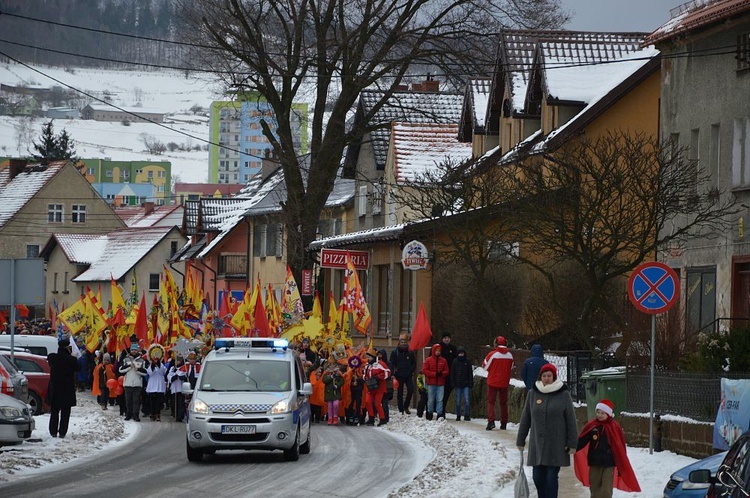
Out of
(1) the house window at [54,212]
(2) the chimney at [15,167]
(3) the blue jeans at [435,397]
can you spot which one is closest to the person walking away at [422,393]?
(3) the blue jeans at [435,397]

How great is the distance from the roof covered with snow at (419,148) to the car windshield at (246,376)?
88.6 feet

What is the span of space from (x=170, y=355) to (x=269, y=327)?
18.1 ft

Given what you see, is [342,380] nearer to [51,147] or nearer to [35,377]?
[35,377]

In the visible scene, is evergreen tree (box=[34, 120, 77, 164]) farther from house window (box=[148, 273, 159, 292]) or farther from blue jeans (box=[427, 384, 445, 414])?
blue jeans (box=[427, 384, 445, 414])

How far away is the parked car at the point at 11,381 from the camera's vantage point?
2459 centimetres

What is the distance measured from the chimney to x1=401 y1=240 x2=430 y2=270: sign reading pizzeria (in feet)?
258

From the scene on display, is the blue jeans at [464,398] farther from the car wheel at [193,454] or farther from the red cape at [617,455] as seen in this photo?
the red cape at [617,455]

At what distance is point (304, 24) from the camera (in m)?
44.8

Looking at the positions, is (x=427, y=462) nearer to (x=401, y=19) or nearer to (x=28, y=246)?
(x=401, y=19)

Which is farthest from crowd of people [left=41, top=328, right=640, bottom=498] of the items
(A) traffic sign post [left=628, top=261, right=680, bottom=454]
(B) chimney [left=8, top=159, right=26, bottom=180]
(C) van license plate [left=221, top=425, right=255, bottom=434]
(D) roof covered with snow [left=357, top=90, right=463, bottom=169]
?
(B) chimney [left=8, top=159, right=26, bottom=180]

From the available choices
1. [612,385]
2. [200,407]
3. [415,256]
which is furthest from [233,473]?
[415,256]

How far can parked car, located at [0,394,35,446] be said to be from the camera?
21.0 meters

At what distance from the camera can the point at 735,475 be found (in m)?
9.55

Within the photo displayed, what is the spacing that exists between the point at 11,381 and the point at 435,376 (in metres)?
8.67
